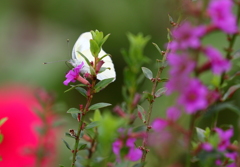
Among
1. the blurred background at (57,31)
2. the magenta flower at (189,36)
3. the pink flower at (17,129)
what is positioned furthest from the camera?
the blurred background at (57,31)

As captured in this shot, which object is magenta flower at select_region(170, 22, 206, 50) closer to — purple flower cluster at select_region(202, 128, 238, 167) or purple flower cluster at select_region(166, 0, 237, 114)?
purple flower cluster at select_region(166, 0, 237, 114)

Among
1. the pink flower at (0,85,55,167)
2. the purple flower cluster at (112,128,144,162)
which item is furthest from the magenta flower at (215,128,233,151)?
the pink flower at (0,85,55,167)

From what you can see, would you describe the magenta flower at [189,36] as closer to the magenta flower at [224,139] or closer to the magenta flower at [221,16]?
the magenta flower at [221,16]

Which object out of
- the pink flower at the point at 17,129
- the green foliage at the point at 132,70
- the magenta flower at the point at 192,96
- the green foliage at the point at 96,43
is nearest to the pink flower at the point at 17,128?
the pink flower at the point at 17,129

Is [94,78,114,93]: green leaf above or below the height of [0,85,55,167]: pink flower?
above

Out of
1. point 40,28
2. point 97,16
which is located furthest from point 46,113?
point 40,28

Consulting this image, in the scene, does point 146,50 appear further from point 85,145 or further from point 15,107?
point 85,145
